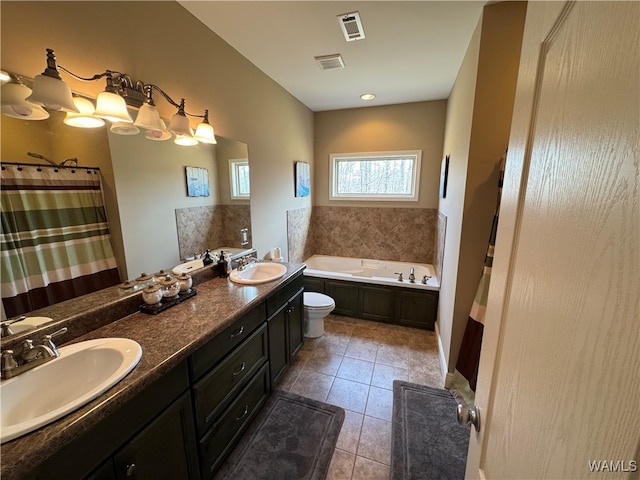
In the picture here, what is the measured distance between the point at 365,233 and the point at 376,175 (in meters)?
0.85

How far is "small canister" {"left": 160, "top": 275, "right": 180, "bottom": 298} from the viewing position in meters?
1.51

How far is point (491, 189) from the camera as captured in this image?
1.76m

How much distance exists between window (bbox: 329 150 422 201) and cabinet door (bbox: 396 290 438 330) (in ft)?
4.48

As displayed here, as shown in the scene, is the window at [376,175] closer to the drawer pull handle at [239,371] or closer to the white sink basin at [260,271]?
the white sink basin at [260,271]

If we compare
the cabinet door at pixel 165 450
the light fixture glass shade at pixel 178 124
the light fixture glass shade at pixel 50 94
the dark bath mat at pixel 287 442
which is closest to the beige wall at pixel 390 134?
the light fixture glass shade at pixel 178 124

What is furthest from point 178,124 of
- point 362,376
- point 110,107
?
point 362,376

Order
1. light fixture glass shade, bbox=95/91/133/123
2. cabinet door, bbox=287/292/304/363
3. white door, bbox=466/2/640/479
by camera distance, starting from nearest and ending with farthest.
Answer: white door, bbox=466/2/640/479, light fixture glass shade, bbox=95/91/133/123, cabinet door, bbox=287/292/304/363

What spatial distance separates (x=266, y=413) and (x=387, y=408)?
0.87 metres

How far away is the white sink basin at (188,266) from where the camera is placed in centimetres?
176

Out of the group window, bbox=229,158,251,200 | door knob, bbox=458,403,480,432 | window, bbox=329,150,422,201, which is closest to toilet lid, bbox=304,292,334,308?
window, bbox=229,158,251,200

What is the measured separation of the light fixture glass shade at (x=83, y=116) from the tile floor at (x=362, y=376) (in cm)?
208

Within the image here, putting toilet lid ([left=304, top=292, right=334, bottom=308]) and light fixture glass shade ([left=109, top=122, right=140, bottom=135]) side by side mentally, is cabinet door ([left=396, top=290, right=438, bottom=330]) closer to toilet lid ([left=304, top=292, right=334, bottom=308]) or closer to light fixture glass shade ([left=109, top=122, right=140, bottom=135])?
toilet lid ([left=304, top=292, right=334, bottom=308])

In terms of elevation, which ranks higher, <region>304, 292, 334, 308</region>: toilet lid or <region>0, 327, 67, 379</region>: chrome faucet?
<region>0, 327, 67, 379</region>: chrome faucet

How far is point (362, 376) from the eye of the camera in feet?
7.36
